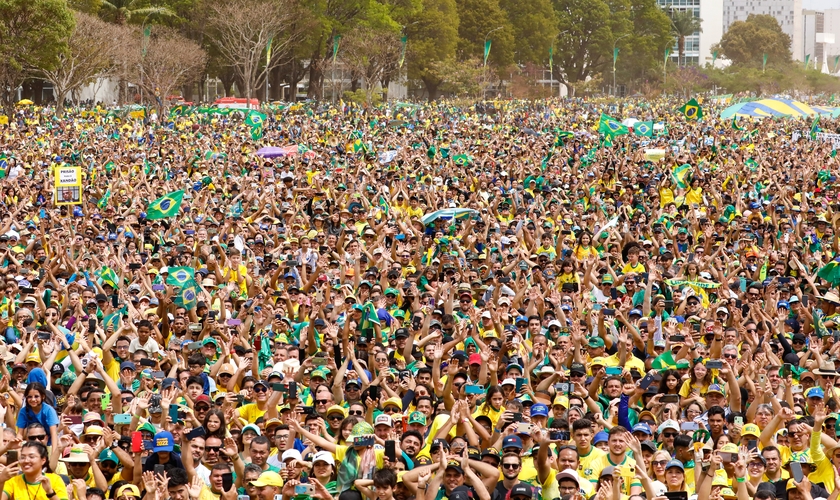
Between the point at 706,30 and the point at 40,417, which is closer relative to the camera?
the point at 40,417

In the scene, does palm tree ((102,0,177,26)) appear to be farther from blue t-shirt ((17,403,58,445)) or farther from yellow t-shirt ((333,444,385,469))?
yellow t-shirt ((333,444,385,469))

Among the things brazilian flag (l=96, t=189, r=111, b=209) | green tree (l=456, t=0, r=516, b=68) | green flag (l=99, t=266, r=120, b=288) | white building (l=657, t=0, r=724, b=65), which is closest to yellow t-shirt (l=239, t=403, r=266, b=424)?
green flag (l=99, t=266, r=120, b=288)

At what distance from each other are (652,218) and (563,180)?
4579 millimetres

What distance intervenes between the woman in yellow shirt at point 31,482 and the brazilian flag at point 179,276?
17.7 feet

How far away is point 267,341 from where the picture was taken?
11.5 m

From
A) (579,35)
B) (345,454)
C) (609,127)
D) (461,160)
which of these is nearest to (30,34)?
(609,127)

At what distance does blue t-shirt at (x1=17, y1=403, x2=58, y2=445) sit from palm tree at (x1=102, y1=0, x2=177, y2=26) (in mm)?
46838

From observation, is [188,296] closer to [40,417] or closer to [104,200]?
[40,417]

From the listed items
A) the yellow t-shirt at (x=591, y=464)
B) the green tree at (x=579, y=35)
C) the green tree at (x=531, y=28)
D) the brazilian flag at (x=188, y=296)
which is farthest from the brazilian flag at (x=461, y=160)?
the green tree at (x=579, y=35)

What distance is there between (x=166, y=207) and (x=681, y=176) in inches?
318

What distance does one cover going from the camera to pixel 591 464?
27.0ft

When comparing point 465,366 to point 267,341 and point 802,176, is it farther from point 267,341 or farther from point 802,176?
point 802,176

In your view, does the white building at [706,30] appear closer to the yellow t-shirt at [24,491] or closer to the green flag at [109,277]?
the green flag at [109,277]

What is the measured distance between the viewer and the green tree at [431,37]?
7156 cm
